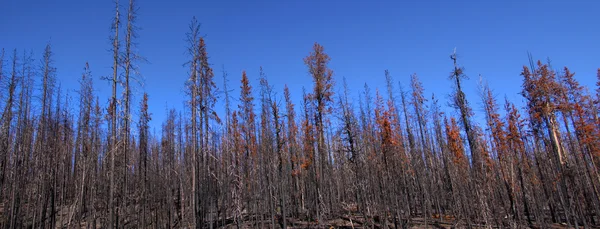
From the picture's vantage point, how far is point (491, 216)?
1283 cm

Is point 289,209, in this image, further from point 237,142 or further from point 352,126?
point 352,126

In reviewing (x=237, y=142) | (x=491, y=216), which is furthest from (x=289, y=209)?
(x=491, y=216)

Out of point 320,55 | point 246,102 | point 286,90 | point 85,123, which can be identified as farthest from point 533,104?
point 85,123

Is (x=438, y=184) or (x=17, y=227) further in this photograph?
(x=438, y=184)

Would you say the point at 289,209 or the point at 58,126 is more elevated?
the point at 58,126

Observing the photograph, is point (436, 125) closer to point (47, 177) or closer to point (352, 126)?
point (352, 126)

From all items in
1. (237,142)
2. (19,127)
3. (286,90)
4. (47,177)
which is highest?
(286,90)

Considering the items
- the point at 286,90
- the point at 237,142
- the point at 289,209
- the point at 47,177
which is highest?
the point at 286,90

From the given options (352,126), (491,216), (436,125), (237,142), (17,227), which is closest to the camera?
(491,216)

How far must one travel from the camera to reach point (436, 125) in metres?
32.9

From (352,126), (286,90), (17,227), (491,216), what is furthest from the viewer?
(286,90)

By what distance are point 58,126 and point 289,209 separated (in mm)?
19582

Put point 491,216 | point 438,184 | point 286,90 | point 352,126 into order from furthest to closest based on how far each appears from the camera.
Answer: point 286,90, point 438,184, point 352,126, point 491,216

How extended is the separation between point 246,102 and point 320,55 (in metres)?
A: 7.48
